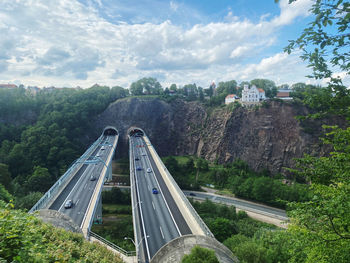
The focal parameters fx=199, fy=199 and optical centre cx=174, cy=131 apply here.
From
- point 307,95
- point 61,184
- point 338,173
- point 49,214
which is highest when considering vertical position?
point 307,95

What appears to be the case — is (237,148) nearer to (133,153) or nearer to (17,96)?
(133,153)

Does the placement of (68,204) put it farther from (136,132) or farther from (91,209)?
(136,132)

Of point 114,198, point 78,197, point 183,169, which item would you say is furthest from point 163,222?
point 183,169

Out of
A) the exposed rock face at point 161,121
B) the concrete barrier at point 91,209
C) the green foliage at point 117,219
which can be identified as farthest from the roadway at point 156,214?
the exposed rock face at point 161,121

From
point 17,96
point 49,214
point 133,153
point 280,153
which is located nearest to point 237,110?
point 280,153

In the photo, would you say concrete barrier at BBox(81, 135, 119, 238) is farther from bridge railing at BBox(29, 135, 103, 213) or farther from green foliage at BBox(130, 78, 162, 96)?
green foliage at BBox(130, 78, 162, 96)

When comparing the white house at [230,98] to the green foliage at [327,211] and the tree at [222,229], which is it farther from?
the green foliage at [327,211]
